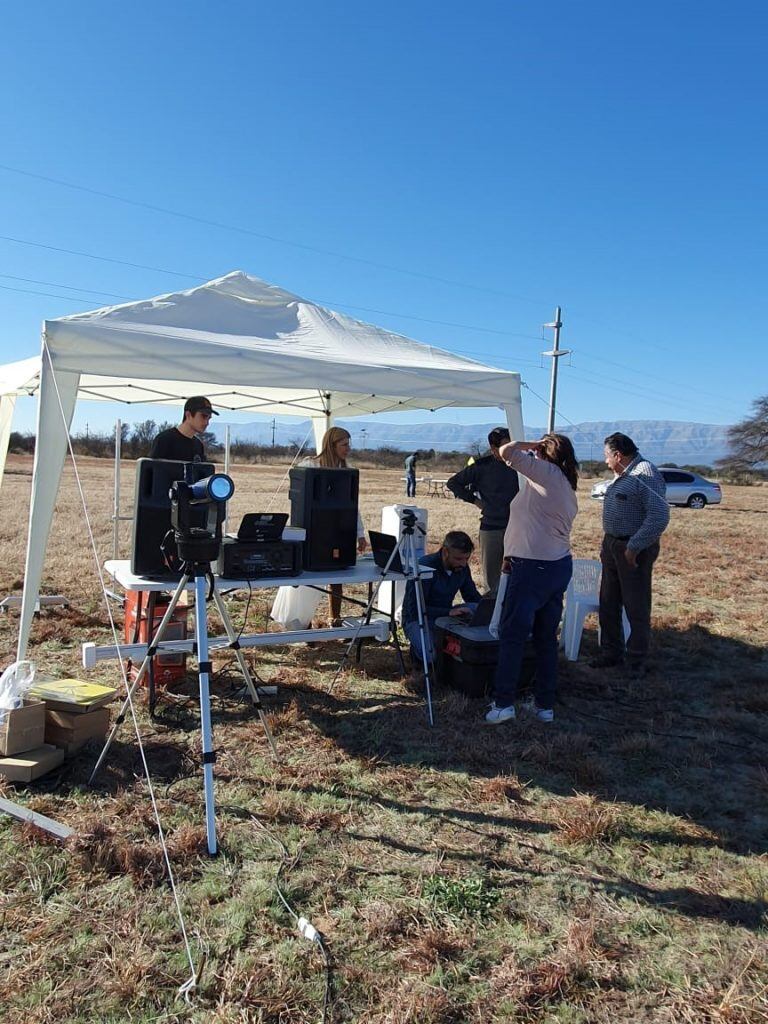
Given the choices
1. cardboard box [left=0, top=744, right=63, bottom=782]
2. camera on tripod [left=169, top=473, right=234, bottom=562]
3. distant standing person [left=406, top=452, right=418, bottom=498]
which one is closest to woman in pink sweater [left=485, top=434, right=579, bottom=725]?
camera on tripod [left=169, top=473, right=234, bottom=562]

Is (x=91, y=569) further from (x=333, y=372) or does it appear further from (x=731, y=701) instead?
(x=731, y=701)

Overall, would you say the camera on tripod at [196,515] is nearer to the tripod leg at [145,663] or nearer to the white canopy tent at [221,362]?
the tripod leg at [145,663]

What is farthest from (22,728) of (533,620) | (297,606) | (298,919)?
(297,606)

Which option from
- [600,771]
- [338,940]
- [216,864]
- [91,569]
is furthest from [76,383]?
[91,569]

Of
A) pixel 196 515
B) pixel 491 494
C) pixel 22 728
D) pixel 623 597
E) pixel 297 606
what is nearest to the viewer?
pixel 196 515

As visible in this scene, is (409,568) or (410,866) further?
(409,568)

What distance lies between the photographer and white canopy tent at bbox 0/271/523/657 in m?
4.04

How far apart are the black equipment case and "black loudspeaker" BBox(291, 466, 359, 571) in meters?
0.84

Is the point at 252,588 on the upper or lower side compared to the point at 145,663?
upper

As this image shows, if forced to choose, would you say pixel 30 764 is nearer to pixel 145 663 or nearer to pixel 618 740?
pixel 145 663

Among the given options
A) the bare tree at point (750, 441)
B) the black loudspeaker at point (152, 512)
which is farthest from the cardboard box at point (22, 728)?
the bare tree at point (750, 441)

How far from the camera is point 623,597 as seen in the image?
5.17 meters

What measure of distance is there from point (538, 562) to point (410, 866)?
1.84 metres

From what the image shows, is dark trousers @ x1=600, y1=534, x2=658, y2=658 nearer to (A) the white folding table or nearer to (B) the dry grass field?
(B) the dry grass field
